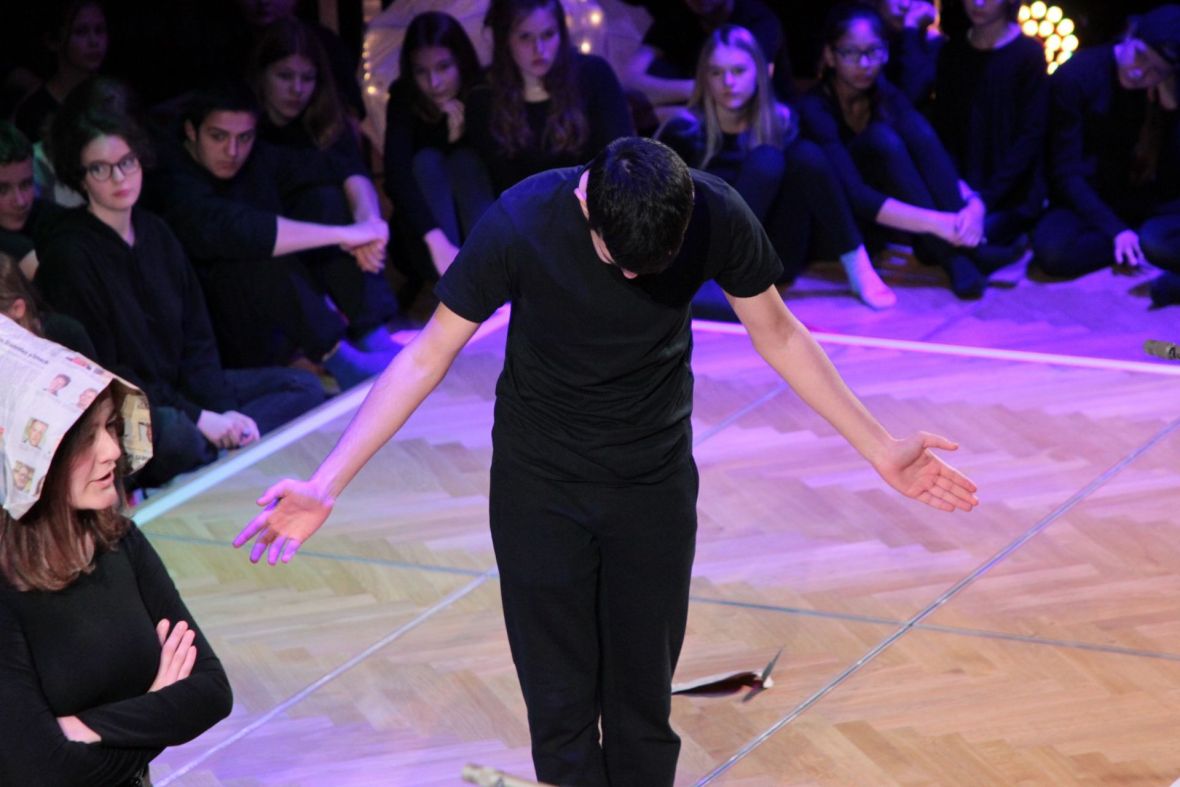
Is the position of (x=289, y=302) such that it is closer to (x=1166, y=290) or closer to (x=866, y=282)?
(x=866, y=282)

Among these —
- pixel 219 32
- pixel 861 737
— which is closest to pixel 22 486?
pixel 861 737

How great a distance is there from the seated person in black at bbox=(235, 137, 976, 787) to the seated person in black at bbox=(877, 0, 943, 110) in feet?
14.4

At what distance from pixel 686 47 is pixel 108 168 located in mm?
3176

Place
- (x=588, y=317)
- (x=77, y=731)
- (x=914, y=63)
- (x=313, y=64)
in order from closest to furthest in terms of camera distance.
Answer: (x=77, y=731), (x=588, y=317), (x=313, y=64), (x=914, y=63)

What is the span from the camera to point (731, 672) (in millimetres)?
3713

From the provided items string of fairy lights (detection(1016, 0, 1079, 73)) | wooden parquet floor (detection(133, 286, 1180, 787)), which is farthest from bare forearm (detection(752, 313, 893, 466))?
string of fairy lights (detection(1016, 0, 1079, 73))

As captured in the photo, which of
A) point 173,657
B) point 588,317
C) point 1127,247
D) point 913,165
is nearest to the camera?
point 173,657

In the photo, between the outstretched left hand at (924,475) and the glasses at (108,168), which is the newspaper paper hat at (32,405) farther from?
the glasses at (108,168)

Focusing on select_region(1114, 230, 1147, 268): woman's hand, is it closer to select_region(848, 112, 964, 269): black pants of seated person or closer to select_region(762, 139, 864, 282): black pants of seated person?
select_region(848, 112, 964, 269): black pants of seated person

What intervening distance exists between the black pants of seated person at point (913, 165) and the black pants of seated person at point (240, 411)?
2423 mm

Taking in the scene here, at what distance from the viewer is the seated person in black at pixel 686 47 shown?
7.04 meters

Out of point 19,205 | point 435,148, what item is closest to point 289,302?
A: point 19,205

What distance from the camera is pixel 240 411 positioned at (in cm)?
530

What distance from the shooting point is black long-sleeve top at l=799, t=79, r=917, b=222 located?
6.58 metres
